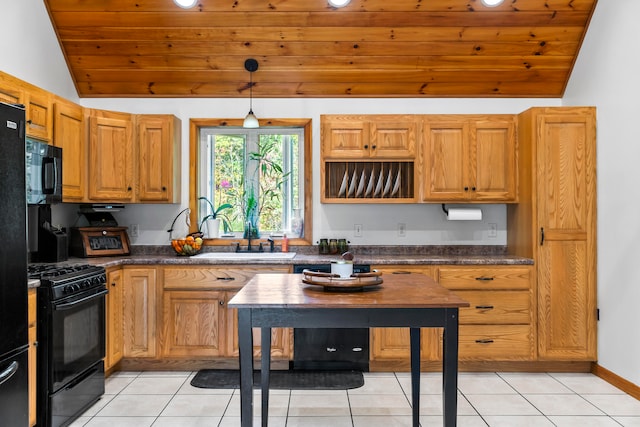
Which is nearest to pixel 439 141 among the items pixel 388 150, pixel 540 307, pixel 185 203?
pixel 388 150

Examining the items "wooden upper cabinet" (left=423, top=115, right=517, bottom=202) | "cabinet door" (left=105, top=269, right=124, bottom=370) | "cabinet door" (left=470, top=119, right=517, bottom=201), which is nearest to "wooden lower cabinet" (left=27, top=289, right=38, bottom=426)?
"cabinet door" (left=105, top=269, right=124, bottom=370)

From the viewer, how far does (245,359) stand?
2.10m

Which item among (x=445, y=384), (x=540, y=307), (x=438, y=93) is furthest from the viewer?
(x=438, y=93)

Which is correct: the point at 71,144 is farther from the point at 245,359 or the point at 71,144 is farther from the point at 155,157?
the point at 245,359

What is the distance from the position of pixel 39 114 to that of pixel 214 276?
161cm

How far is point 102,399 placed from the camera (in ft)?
10.6

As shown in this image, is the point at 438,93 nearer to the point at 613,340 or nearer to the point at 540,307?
the point at 540,307

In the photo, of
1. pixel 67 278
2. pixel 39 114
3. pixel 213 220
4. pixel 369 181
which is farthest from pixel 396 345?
pixel 39 114

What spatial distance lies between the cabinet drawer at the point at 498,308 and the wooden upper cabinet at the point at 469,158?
30.5 inches

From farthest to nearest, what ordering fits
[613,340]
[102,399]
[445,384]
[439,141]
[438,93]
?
1. [438,93]
2. [439,141]
3. [613,340]
4. [102,399]
5. [445,384]

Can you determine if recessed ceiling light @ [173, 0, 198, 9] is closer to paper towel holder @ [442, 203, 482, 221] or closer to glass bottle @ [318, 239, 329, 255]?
glass bottle @ [318, 239, 329, 255]

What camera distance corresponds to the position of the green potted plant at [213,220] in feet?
14.3

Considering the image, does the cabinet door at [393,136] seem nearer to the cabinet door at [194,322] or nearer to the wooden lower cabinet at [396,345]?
the wooden lower cabinet at [396,345]

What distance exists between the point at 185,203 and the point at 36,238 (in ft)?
4.09
